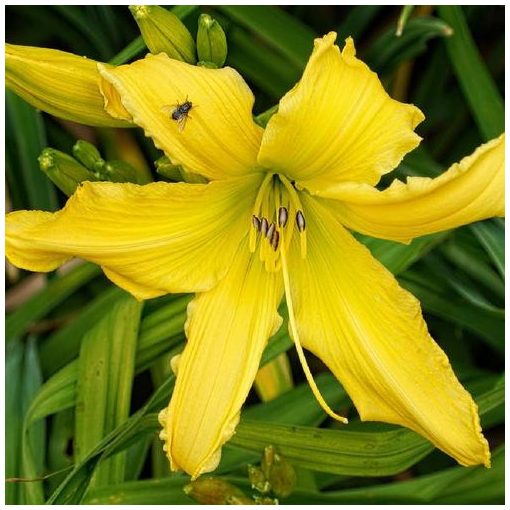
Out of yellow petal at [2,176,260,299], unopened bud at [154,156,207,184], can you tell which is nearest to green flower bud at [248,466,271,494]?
yellow petal at [2,176,260,299]

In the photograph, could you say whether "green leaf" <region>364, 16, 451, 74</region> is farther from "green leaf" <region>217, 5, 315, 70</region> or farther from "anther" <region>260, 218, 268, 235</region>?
"anther" <region>260, 218, 268, 235</region>

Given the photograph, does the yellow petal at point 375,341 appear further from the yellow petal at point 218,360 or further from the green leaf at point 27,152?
the green leaf at point 27,152

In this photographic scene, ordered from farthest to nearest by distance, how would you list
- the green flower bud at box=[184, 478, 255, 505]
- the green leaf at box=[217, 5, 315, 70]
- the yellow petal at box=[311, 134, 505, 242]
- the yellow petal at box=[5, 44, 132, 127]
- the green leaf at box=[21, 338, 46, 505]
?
the green leaf at box=[217, 5, 315, 70], the green leaf at box=[21, 338, 46, 505], the green flower bud at box=[184, 478, 255, 505], the yellow petal at box=[5, 44, 132, 127], the yellow petal at box=[311, 134, 505, 242]

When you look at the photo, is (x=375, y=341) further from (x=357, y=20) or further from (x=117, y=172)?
(x=357, y=20)

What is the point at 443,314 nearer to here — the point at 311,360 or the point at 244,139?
the point at 311,360

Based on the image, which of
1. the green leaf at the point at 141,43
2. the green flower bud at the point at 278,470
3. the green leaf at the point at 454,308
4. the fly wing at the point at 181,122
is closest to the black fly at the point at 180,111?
the fly wing at the point at 181,122

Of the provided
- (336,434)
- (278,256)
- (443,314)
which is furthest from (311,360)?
(278,256)
